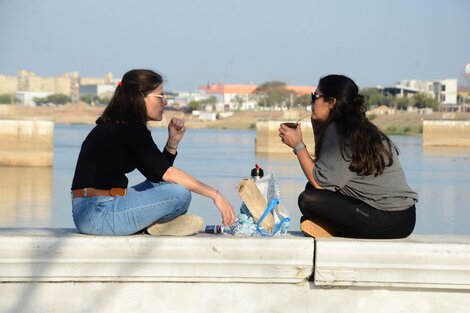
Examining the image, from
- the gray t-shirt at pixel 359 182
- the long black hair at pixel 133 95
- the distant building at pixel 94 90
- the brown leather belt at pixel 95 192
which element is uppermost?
the long black hair at pixel 133 95

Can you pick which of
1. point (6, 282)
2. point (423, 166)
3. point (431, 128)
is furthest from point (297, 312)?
point (431, 128)

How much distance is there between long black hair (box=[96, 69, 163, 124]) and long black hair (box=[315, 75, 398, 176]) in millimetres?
813

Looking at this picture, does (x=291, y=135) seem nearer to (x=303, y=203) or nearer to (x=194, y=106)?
(x=303, y=203)

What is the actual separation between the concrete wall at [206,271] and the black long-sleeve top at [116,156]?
36cm

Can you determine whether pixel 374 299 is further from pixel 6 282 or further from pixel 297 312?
pixel 6 282

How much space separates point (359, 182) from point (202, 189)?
0.72 meters

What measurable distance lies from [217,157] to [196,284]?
31.2 metres

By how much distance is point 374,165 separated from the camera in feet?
14.6

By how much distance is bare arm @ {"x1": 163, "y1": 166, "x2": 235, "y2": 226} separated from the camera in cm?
426

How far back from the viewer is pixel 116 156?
4.34 metres

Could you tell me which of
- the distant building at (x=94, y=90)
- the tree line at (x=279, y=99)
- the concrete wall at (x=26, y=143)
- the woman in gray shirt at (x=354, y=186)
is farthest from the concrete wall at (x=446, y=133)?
the distant building at (x=94, y=90)

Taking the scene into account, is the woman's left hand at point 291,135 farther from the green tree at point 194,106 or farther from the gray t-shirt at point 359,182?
the green tree at point 194,106

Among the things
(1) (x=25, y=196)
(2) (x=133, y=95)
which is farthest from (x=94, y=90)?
(2) (x=133, y=95)

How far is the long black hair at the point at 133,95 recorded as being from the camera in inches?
177
